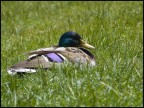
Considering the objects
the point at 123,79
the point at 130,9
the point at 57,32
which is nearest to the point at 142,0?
the point at 130,9

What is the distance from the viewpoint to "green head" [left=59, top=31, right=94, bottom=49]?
7996 millimetres

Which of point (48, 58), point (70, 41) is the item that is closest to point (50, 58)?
point (48, 58)

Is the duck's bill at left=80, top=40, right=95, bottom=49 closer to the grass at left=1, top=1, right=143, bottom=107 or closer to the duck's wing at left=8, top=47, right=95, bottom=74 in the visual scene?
the grass at left=1, top=1, right=143, bottom=107

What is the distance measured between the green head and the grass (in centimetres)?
21

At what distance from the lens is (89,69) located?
643cm

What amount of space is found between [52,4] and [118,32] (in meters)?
7.28

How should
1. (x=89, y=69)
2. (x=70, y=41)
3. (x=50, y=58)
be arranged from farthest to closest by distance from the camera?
(x=70, y=41)
(x=50, y=58)
(x=89, y=69)

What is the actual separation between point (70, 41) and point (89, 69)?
167 centimetres

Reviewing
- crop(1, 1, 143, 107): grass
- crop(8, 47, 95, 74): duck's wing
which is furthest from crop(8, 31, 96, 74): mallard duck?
crop(1, 1, 143, 107): grass

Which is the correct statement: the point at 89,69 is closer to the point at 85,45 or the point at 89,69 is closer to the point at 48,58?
the point at 48,58

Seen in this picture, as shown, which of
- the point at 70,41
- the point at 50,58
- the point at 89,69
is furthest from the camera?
the point at 70,41

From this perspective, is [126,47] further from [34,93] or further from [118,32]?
[34,93]

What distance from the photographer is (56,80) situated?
6.08 m

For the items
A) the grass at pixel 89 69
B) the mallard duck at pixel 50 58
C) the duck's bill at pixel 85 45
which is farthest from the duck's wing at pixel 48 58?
the duck's bill at pixel 85 45
